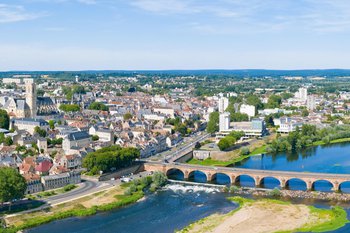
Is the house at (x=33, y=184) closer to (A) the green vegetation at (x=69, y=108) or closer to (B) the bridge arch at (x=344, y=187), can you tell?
(B) the bridge arch at (x=344, y=187)

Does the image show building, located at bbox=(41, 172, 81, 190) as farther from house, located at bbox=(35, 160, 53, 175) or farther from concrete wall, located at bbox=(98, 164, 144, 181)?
house, located at bbox=(35, 160, 53, 175)

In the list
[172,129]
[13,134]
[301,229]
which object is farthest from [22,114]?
[301,229]

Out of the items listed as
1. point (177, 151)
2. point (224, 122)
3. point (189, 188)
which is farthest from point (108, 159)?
point (224, 122)

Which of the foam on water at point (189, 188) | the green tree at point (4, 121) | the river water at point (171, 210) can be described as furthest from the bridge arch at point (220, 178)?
the green tree at point (4, 121)

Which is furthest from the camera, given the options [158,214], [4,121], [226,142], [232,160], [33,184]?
[4,121]

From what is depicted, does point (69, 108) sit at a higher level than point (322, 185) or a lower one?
higher

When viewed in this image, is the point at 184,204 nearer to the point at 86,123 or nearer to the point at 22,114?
the point at 86,123

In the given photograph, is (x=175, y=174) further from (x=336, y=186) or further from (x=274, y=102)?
(x=274, y=102)
